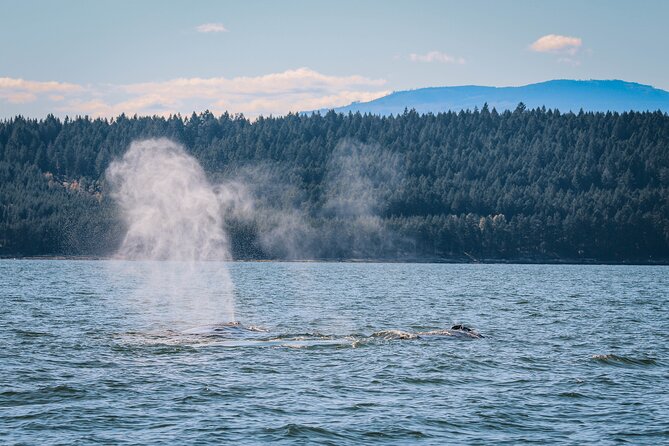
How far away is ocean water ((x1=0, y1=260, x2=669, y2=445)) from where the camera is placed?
91.4ft

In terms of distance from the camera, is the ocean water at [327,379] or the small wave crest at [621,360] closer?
the ocean water at [327,379]

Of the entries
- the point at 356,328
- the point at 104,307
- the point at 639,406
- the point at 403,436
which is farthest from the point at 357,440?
the point at 104,307

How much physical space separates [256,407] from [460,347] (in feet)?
57.6

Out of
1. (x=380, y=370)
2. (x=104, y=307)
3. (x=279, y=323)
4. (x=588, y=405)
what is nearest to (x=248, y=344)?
(x=380, y=370)

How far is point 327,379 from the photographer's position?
118 ft

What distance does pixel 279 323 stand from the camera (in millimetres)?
58562

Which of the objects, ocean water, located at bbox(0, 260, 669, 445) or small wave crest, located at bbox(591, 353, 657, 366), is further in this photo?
small wave crest, located at bbox(591, 353, 657, 366)

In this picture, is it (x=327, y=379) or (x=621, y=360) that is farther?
(x=621, y=360)

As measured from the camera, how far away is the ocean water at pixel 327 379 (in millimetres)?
27859

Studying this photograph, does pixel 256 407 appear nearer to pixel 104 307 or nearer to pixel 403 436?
pixel 403 436

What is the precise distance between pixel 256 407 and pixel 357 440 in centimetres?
525

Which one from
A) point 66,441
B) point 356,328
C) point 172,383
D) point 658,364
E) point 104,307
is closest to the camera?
point 66,441

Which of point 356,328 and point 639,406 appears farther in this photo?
point 356,328

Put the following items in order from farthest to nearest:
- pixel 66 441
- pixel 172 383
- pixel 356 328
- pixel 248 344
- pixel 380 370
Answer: pixel 356 328 → pixel 248 344 → pixel 380 370 → pixel 172 383 → pixel 66 441
